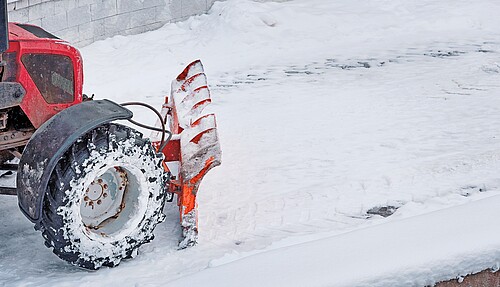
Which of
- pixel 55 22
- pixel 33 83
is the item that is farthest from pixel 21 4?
pixel 33 83

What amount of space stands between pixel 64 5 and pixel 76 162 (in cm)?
414

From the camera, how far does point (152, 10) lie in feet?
29.5

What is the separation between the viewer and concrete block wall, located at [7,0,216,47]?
792 centimetres

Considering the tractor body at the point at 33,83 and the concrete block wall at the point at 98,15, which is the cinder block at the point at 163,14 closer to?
the concrete block wall at the point at 98,15

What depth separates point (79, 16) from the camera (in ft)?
27.3

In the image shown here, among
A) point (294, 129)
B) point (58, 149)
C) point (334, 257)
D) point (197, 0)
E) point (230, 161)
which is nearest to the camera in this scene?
point (334, 257)

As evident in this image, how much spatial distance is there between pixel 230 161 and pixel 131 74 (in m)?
2.08

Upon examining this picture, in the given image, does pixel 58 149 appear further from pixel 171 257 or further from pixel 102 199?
pixel 171 257

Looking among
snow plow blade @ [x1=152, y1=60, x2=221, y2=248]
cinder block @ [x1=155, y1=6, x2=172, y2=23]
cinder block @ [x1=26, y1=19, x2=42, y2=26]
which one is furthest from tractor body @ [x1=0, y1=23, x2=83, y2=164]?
cinder block @ [x1=155, y1=6, x2=172, y2=23]

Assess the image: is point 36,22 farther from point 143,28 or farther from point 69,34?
point 143,28

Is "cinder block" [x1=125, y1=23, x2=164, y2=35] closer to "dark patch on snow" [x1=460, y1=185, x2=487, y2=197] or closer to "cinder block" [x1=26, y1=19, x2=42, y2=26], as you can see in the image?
"cinder block" [x1=26, y1=19, x2=42, y2=26]

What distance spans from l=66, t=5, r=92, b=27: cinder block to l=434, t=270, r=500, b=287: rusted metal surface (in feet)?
17.8

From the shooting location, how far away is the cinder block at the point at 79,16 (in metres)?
8.25

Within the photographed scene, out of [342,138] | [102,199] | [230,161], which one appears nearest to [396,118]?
[342,138]
